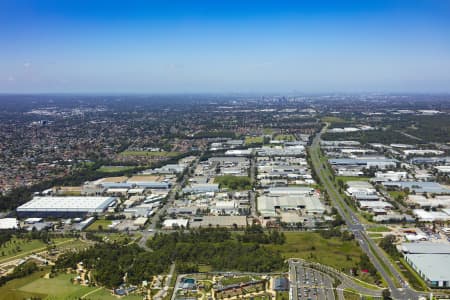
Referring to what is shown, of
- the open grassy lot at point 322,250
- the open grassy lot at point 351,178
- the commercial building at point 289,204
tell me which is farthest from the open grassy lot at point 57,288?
the open grassy lot at point 351,178

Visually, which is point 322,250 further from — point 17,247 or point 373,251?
point 17,247

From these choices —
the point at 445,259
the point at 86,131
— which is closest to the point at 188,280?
the point at 445,259

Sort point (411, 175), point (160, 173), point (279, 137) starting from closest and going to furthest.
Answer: point (411, 175), point (160, 173), point (279, 137)

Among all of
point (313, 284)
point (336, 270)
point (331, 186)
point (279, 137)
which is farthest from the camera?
point (279, 137)

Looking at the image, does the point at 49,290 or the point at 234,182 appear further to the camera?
the point at 234,182

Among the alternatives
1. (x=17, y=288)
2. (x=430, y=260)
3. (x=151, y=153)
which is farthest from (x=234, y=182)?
(x=17, y=288)

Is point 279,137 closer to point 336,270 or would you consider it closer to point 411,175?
point 411,175

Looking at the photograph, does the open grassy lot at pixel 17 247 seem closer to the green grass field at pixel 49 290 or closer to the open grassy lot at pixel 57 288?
the green grass field at pixel 49 290
